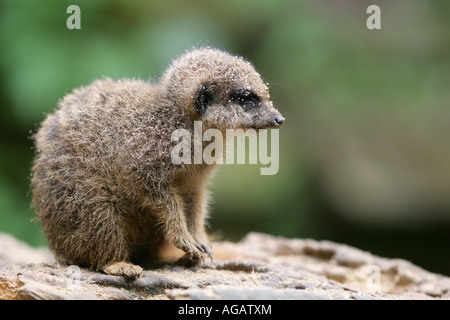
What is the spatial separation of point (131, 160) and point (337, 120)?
5007 mm

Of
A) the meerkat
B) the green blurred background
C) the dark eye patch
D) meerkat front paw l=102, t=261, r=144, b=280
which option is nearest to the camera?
meerkat front paw l=102, t=261, r=144, b=280

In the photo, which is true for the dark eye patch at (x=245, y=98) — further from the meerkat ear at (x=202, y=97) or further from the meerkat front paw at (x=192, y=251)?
the meerkat front paw at (x=192, y=251)

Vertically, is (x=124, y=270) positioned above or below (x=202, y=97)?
below

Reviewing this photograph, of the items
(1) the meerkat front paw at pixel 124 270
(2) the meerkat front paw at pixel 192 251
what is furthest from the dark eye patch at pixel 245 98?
(1) the meerkat front paw at pixel 124 270

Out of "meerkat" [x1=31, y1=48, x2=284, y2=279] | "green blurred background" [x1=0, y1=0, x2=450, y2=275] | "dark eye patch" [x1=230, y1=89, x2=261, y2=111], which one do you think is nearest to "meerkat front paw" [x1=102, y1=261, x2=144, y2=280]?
"meerkat" [x1=31, y1=48, x2=284, y2=279]

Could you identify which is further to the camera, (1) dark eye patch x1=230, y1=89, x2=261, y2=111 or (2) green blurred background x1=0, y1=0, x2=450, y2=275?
(2) green blurred background x1=0, y1=0, x2=450, y2=275

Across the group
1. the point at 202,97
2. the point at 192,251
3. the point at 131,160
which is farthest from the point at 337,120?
the point at 131,160

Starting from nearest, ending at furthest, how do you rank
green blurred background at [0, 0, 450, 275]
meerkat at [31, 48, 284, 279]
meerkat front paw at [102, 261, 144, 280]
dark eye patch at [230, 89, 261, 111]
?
meerkat front paw at [102, 261, 144, 280]
meerkat at [31, 48, 284, 279]
dark eye patch at [230, 89, 261, 111]
green blurred background at [0, 0, 450, 275]

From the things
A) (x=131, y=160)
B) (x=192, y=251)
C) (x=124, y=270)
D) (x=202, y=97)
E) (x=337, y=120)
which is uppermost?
(x=337, y=120)

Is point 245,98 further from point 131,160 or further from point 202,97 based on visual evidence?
point 131,160

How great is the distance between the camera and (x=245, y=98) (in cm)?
374

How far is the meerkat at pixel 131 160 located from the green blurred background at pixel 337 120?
9.89ft

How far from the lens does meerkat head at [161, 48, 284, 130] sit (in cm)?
371

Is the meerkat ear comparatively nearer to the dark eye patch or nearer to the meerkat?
the meerkat
